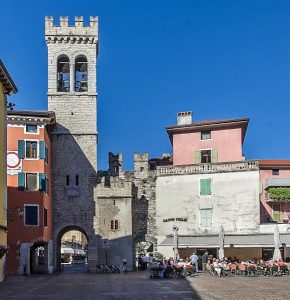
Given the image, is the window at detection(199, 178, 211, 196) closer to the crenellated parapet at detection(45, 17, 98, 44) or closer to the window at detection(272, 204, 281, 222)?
the window at detection(272, 204, 281, 222)

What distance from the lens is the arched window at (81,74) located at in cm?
6382

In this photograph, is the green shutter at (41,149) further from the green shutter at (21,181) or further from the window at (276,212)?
the window at (276,212)

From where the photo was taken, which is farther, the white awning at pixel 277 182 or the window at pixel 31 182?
the white awning at pixel 277 182

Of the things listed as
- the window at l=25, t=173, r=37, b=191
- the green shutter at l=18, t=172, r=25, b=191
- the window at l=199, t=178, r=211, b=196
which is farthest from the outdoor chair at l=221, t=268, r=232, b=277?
the green shutter at l=18, t=172, r=25, b=191

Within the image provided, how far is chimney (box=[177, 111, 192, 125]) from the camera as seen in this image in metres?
67.1

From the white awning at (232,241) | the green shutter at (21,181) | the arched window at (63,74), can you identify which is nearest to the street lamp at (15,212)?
the green shutter at (21,181)

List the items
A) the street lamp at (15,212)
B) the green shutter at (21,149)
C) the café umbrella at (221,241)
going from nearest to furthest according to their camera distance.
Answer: the street lamp at (15,212)
the café umbrella at (221,241)
the green shutter at (21,149)

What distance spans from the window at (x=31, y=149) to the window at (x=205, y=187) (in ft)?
46.4

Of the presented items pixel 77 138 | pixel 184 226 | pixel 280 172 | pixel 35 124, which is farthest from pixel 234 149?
pixel 35 124

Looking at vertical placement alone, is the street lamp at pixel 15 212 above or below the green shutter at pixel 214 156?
below

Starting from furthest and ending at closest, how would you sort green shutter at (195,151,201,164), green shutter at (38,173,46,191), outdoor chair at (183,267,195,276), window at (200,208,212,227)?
green shutter at (195,151,201,164)
window at (200,208,212,227)
green shutter at (38,173,46,191)
outdoor chair at (183,267,195,276)

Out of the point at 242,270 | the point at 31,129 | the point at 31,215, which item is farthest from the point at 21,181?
the point at 242,270

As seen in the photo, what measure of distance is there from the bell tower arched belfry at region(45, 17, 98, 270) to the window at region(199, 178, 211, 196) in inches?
364

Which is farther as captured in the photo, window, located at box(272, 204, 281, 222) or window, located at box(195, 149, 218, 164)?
window, located at box(195, 149, 218, 164)
